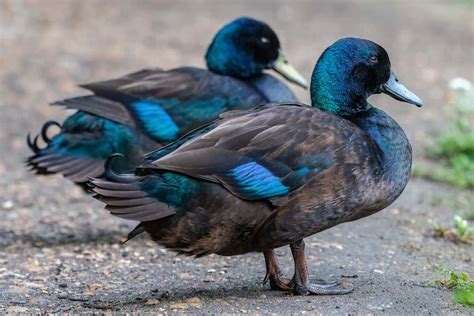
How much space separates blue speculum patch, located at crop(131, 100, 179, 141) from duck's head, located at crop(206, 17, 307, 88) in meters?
0.87

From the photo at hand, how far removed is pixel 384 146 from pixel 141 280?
1.74 meters

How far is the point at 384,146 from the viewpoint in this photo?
17.3 ft

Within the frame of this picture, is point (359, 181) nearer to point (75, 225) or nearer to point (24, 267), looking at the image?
point (24, 267)

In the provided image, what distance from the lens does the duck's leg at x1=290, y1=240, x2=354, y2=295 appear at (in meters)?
5.21

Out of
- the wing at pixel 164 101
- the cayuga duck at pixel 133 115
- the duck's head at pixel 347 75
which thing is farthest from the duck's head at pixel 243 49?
the duck's head at pixel 347 75

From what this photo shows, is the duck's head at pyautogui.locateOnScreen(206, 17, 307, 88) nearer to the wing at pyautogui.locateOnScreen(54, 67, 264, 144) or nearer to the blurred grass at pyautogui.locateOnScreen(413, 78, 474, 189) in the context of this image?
the wing at pyautogui.locateOnScreen(54, 67, 264, 144)

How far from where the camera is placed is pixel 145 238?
6938 millimetres

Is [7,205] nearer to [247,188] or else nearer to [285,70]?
[285,70]

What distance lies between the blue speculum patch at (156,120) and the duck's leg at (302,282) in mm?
1840

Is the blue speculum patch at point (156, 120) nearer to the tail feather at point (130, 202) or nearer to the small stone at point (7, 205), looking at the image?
the small stone at point (7, 205)

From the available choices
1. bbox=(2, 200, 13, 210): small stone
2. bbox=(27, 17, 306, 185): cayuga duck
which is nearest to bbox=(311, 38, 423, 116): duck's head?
bbox=(27, 17, 306, 185): cayuga duck

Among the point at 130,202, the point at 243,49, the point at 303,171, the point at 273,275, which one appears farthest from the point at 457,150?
the point at 130,202

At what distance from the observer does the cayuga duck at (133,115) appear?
6.79m

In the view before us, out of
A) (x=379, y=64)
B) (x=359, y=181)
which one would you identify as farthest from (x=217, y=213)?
(x=379, y=64)
